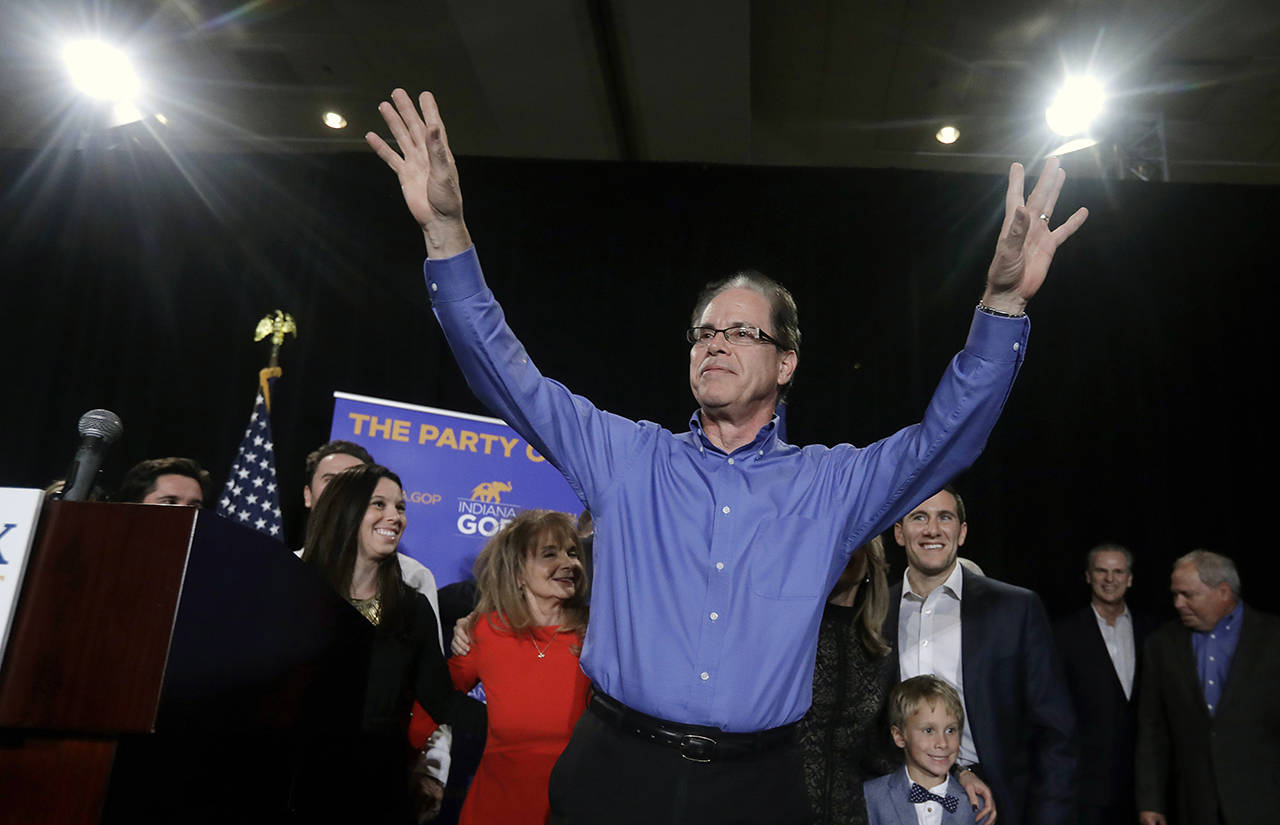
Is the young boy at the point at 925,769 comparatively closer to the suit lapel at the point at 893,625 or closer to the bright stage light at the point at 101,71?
the suit lapel at the point at 893,625

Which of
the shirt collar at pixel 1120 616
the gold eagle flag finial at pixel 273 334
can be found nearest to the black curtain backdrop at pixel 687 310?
the gold eagle flag finial at pixel 273 334

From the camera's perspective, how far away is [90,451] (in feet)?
5.01

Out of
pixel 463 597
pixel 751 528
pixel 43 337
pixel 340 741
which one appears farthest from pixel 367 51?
pixel 751 528

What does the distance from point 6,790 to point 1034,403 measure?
5.30m

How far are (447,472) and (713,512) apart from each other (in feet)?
9.66

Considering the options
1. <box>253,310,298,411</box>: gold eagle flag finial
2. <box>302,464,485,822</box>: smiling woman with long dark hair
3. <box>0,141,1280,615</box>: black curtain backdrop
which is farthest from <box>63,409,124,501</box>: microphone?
<box>0,141,1280,615</box>: black curtain backdrop

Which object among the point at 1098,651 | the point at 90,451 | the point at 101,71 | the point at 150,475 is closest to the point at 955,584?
the point at 1098,651

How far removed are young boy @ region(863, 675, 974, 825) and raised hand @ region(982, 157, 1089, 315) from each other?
161cm

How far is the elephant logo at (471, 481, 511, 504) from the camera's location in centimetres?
433

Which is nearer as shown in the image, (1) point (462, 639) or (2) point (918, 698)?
(2) point (918, 698)

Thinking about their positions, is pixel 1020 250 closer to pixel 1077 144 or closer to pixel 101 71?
pixel 1077 144

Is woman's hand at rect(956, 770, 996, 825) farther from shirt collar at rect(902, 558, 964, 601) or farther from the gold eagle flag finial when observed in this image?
the gold eagle flag finial

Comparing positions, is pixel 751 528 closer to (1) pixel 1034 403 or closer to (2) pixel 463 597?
(2) pixel 463 597

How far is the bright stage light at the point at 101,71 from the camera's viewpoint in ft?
19.0
